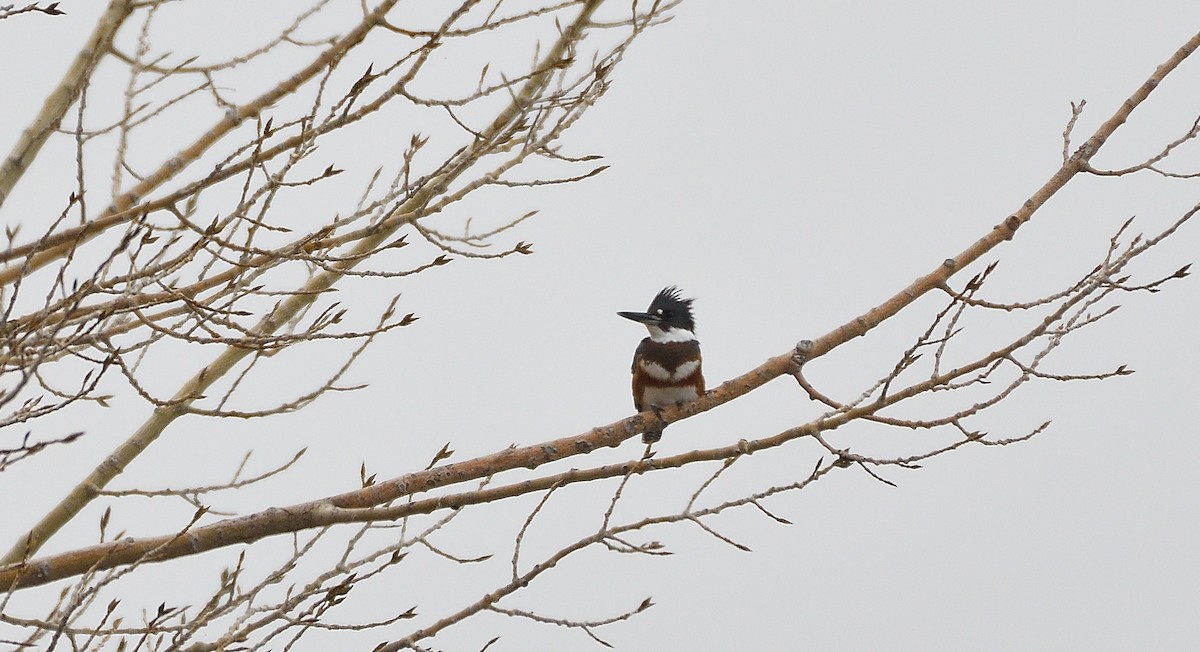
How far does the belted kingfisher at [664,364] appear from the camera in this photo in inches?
237

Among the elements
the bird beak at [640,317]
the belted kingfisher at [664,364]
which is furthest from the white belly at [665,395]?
the bird beak at [640,317]

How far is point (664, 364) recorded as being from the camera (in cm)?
607

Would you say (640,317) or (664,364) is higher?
(640,317)

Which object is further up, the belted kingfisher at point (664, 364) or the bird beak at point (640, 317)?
the bird beak at point (640, 317)

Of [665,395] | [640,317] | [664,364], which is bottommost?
[665,395]

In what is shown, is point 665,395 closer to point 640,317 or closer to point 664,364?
point 664,364

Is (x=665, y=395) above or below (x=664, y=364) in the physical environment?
below

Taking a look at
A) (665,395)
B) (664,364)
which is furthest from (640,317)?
(665,395)

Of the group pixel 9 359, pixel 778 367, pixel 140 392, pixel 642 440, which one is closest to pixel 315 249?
pixel 140 392

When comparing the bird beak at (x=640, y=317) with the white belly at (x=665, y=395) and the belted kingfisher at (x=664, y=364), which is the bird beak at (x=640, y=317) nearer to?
the belted kingfisher at (x=664, y=364)

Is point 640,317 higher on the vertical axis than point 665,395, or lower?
higher

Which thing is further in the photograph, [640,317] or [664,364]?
[640,317]

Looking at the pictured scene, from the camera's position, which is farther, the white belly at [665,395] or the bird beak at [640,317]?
the bird beak at [640,317]

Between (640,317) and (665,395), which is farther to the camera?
(640,317)
